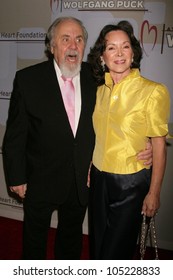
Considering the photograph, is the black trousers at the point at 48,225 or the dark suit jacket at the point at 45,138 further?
the black trousers at the point at 48,225

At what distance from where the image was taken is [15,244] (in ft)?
9.98

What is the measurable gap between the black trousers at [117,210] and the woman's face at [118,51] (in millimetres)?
658

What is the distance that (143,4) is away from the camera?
8.92 ft

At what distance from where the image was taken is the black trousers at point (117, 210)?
183 cm

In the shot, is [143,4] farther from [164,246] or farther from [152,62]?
[164,246]

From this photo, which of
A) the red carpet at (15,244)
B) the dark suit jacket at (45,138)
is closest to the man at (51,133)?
the dark suit jacket at (45,138)

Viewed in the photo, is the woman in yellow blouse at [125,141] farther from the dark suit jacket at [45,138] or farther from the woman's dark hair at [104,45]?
the dark suit jacket at [45,138]

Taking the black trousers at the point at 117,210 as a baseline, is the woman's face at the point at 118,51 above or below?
above

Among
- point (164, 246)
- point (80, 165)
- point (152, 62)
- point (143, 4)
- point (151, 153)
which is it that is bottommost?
point (164, 246)

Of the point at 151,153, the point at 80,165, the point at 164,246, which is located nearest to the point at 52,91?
the point at 80,165
